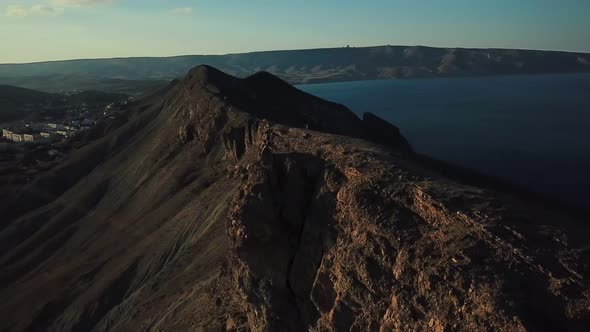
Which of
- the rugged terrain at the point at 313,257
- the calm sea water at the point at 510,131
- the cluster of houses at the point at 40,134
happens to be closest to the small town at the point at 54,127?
the cluster of houses at the point at 40,134

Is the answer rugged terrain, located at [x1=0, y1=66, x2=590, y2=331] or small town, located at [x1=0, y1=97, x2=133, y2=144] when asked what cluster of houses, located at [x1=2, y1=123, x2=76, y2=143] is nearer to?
small town, located at [x1=0, y1=97, x2=133, y2=144]

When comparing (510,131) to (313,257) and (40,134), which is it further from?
(40,134)

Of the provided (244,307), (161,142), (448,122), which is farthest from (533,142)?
(244,307)

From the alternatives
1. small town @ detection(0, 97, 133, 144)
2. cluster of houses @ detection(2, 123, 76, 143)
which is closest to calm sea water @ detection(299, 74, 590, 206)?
small town @ detection(0, 97, 133, 144)

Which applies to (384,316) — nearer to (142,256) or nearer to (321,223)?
(321,223)

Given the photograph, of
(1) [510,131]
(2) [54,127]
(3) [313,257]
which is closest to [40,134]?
(2) [54,127]
